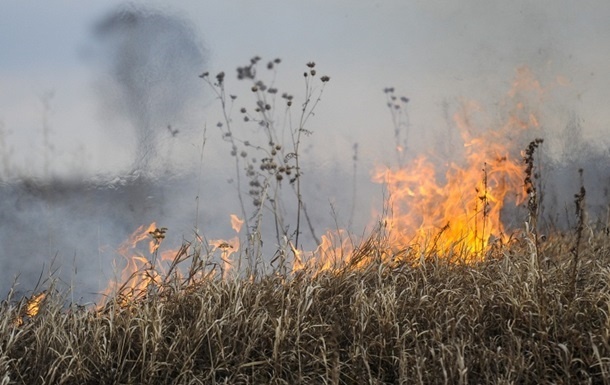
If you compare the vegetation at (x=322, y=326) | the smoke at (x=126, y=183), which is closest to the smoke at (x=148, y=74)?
the smoke at (x=126, y=183)

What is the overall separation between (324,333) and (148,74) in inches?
125

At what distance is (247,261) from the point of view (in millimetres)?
5078

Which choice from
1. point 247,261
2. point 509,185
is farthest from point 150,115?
point 509,185

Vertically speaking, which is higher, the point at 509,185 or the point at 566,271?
the point at 509,185

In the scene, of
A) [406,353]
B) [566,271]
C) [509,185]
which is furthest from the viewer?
[509,185]

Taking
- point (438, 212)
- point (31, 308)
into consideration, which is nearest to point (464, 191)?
point (438, 212)

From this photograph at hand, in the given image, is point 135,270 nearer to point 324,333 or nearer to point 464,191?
point 324,333

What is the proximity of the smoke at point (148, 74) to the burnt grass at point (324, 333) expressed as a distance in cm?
206

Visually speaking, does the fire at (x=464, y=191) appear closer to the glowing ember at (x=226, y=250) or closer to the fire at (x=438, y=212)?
the fire at (x=438, y=212)

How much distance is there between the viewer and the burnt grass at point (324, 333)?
3.99m

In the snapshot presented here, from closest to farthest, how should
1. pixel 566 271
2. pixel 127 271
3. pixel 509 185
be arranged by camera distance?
pixel 566 271 → pixel 127 271 → pixel 509 185

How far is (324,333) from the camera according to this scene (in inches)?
170

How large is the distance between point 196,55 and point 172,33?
0.24m

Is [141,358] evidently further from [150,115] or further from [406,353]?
[150,115]
